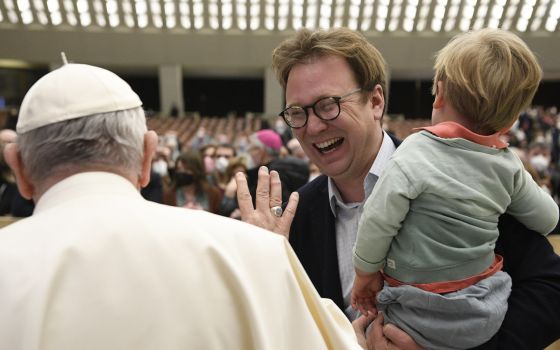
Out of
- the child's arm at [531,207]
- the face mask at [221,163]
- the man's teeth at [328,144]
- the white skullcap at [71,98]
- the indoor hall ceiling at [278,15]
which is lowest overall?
the indoor hall ceiling at [278,15]

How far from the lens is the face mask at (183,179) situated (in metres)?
5.20

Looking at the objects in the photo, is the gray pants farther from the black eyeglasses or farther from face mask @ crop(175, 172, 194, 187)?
face mask @ crop(175, 172, 194, 187)

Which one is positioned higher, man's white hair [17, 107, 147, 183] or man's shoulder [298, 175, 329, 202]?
man's white hair [17, 107, 147, 183]

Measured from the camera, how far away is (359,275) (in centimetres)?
174

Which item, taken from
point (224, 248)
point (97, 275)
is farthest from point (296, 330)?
point (97, 275)

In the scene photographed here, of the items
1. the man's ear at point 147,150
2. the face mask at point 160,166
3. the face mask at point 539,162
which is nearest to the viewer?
the man's ear at point 147,150

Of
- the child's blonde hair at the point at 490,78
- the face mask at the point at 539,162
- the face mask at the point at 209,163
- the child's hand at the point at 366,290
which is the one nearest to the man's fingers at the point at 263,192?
the child's hand at the point at 366,290

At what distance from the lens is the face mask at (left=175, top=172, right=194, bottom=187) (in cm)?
520

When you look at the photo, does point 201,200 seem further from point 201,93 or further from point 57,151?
point 201,93

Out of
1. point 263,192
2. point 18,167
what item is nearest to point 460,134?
point 263,192

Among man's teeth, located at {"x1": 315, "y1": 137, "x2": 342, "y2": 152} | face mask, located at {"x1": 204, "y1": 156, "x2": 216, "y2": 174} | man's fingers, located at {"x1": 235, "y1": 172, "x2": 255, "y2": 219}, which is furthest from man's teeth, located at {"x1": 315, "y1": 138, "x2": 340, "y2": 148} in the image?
face mask, located at {"x1": 204, "y1": 156, "x2": 216, "y2": 174}

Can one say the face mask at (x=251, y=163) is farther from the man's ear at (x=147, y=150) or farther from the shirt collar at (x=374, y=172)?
the man's ear at (x=147, y=150)

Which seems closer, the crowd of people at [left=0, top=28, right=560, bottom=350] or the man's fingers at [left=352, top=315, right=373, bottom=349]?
the crowd of people at [left=0, top=28, right=560, bottom=350]

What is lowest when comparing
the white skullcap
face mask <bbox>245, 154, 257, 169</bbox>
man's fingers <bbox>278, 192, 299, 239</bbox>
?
face mask <bbox>245, 154, 257, 169</bbox>
